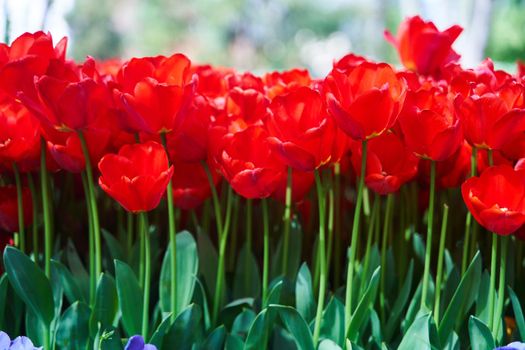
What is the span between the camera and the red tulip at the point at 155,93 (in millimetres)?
847

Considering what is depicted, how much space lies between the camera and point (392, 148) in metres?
0.91

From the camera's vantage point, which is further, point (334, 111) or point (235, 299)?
point (235, 299)

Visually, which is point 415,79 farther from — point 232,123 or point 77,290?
point 77,290

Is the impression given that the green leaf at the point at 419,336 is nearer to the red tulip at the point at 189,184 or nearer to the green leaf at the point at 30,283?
the red tulip at the point at 189,184

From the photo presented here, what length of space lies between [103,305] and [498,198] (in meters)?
0.49

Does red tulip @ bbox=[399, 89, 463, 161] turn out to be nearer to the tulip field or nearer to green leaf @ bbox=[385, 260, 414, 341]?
the tulip field

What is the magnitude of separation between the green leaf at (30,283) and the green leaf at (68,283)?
5 centimetres

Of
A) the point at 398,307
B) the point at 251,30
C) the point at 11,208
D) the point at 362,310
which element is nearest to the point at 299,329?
the point at 362,310

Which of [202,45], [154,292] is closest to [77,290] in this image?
[154,292]

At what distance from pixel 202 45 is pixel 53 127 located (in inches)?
1165

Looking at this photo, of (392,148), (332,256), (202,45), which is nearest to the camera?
(392,148)

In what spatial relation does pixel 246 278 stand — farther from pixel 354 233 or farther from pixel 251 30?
pixel 251 30

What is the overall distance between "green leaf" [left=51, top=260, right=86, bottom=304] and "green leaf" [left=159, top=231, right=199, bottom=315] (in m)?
0.12

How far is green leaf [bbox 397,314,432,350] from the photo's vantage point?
2.79 ft
